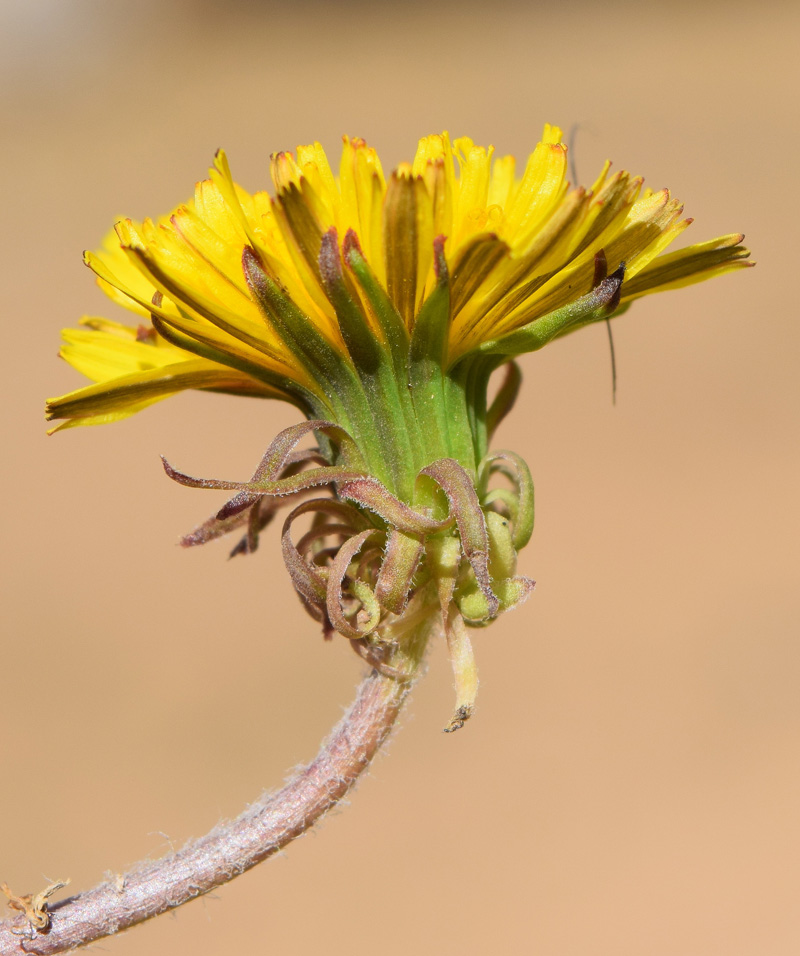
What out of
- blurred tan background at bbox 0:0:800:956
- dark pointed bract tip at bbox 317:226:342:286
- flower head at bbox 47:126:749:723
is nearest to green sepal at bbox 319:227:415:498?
flower head at bbox 47:126:749:723

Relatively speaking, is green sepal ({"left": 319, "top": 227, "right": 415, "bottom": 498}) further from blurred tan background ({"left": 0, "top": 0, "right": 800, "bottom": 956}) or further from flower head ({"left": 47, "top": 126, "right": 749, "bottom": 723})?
blurred tan background ({"left": 0, "top": 0, "right": 800, "bottom": 956})

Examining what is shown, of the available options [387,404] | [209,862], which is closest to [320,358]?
[387,404]

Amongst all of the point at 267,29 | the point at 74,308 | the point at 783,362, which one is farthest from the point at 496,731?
the point at 267,29

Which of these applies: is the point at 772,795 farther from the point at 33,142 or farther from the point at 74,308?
the point at 33,142

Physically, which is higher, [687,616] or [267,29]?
[267,29]

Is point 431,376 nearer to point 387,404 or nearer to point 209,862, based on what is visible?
point 387,404

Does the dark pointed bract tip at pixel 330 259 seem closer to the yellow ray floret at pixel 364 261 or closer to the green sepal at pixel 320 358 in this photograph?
the yellow ray floret at pixel 364 261
